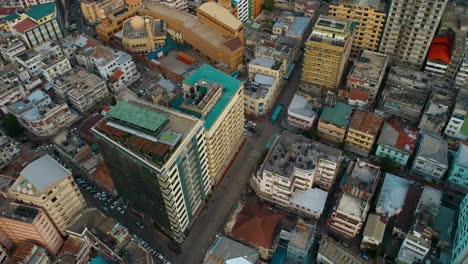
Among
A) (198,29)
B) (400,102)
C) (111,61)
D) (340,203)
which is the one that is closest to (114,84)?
(111,61)

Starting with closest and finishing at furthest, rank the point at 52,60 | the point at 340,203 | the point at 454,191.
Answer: the point at 340,203 < the point at 454,191 < the point at 52,60

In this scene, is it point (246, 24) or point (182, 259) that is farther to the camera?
point (246, 24)

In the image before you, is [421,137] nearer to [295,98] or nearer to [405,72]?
[405,72]

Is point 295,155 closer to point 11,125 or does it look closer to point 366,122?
point 366,122

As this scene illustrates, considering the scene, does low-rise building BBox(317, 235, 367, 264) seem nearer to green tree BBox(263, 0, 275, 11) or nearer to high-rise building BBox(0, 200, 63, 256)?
high-rise building BBox(0, 200, 63, 256)

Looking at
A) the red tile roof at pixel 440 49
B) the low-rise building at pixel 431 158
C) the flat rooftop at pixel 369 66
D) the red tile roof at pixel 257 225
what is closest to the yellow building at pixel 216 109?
the red tile roof at pixel 257 225

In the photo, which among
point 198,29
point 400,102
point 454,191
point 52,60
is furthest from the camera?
point 198,29

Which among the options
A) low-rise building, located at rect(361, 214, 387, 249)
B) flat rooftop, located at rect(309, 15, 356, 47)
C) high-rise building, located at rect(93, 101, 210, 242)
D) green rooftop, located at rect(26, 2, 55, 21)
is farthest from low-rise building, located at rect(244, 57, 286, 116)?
green rooftop, located at rect(26, 2, 55, 21)
